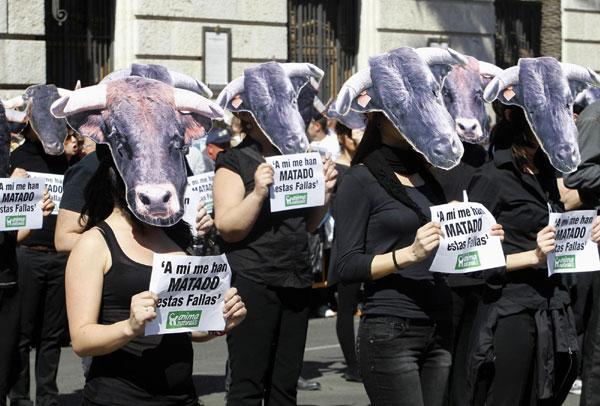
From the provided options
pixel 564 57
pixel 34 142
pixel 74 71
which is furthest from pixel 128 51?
pixel 564 57

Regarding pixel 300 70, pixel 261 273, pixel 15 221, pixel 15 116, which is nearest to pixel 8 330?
pixel 15 221

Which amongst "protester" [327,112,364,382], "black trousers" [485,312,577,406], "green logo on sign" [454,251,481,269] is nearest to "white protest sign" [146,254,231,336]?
"green logo on sign" [454,251,481,269]

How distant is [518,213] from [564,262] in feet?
0.96

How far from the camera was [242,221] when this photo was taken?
18.4 feet

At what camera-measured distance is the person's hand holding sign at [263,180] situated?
564 cm

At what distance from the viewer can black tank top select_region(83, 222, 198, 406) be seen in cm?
363

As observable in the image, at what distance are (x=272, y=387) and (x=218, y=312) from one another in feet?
6.78

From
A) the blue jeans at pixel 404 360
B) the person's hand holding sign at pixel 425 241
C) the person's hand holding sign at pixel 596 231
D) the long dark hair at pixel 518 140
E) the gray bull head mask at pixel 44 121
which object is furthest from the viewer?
the gray bull head mask at pixel 44 121

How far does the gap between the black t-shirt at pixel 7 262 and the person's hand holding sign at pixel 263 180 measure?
145 cm

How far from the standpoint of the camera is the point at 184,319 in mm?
3617

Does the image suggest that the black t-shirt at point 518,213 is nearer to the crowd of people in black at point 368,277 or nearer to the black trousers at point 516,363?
the crowd of people in black at point 368,277

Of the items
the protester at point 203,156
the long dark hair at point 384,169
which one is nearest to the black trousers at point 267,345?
the long dark hair at point 384,169

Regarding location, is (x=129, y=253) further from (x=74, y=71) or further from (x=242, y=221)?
(x=74, y=71)

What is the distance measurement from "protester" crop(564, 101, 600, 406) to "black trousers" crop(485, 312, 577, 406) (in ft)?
2.68
